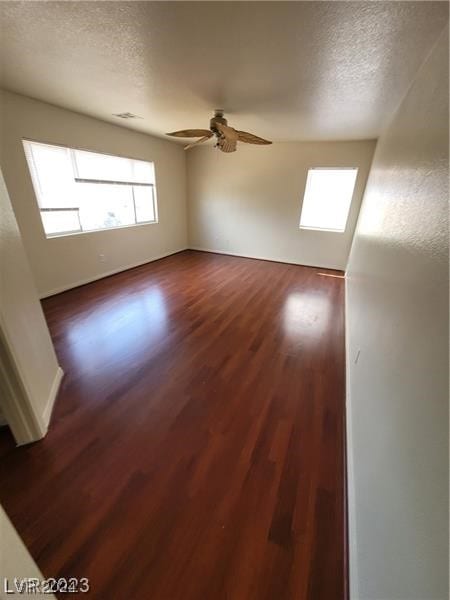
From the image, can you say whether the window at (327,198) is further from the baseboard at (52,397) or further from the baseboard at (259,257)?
the baseboard at (52,397)

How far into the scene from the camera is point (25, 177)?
2959mm

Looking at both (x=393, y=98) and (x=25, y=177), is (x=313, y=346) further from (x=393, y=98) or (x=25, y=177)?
(x=25, y=177)

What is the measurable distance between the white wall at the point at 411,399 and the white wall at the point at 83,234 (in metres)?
3.90

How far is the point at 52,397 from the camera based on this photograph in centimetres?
179

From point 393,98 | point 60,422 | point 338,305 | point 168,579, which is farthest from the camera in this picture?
point 338,305

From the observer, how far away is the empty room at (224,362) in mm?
891

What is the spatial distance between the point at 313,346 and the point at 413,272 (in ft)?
5.65

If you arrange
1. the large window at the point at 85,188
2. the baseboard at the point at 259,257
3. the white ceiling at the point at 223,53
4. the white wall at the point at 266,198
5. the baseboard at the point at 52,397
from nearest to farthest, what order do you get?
the white ceiling at the point at 223,53
the baseboard at the point at 52,397
the large window at the point at 85,188
the white wall at the point at 266,198
the baseboard at the point at 259,257

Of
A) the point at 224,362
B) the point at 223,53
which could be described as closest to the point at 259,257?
the point at 224,362

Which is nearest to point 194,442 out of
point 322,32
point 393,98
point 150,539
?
point 150,539

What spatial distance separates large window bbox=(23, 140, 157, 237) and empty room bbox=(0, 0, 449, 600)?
46mm

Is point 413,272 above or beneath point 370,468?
above

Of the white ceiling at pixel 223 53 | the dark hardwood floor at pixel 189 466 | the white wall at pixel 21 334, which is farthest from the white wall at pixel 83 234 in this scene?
the white wall at pixel 21 334

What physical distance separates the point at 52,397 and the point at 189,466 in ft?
3.83
